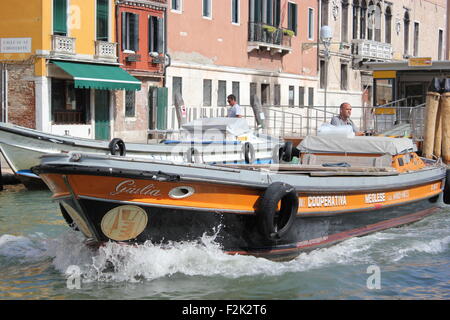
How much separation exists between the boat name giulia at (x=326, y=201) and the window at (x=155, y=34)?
61.2 feet

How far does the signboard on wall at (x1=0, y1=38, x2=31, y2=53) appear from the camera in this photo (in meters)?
24.4

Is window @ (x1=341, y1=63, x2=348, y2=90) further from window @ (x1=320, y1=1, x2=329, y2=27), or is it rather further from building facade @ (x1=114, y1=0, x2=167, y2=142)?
building facade @ (x1=114, y1=0, x2=167, y2=142)

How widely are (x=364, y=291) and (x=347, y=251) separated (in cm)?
170

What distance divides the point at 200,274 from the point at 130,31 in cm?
1944

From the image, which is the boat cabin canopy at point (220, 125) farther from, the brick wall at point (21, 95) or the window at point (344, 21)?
the window at point (344, 21)

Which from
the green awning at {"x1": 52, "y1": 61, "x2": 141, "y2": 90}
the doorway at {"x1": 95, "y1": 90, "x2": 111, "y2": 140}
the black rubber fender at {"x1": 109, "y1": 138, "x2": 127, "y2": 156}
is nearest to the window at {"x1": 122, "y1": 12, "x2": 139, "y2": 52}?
the green awning at {"x1": 52, "y1": 61, "x2": 141, "y2": 90}

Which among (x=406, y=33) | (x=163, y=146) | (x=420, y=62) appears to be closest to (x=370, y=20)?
(x=406, y=33)

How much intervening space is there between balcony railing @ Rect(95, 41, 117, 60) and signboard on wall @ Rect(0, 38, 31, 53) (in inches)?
95.5

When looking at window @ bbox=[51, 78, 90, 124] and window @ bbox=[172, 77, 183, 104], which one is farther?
window @ bbox=[172, 77, 183, 104]

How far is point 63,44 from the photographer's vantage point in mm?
24797

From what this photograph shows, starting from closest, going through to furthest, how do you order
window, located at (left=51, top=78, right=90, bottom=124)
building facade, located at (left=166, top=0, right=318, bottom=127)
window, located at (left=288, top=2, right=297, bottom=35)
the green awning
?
the green awning → window, located at (left=51, top=78, right=90, bottom=124) → building facade, located at (left=166, top=0, right=318, bottom=127) → window, located at (left=288, top=2, right=297, bottom=35)

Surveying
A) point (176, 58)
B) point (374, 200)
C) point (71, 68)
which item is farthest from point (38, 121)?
point (374, 200)

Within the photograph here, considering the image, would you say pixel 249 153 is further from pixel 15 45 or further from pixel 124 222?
pixel 15 45

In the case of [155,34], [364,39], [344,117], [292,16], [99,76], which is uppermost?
[292,16]
